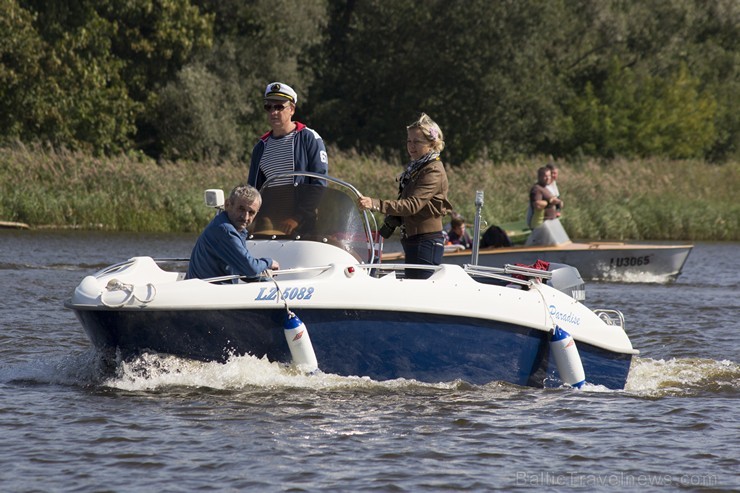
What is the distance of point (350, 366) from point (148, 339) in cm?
125

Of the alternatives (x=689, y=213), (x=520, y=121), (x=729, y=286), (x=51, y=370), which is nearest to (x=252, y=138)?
(x=520, y=121)

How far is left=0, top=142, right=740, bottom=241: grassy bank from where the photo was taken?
80.2ft

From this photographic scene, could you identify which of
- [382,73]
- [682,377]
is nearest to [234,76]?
[382,73]

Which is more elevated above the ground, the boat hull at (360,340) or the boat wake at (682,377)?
the boat hull at (360,340)

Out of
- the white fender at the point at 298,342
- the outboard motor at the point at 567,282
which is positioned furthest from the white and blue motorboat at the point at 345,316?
the outboard motor at the point at 567,282

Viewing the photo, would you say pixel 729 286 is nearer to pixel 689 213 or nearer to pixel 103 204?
pixel 689 213

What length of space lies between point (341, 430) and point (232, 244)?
1.39 m

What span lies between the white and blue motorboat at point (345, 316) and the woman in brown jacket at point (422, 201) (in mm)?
259

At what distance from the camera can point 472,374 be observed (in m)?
7.69

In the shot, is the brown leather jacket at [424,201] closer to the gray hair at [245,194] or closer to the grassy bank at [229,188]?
the gray hair at [245,194]

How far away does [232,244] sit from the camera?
7.22 m

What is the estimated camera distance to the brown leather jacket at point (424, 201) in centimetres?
780

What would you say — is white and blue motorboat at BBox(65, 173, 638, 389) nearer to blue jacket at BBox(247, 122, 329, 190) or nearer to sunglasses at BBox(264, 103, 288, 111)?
blue jacket at BBox(247, 122, 329, 190)

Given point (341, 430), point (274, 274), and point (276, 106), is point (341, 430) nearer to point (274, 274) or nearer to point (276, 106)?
point (274, 274)
